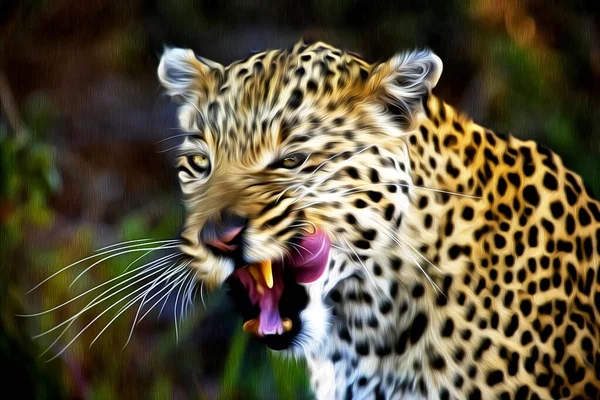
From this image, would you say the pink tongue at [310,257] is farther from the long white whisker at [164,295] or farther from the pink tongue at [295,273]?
the long white whisker at [164,295]

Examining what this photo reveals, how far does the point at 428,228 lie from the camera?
1374 mm

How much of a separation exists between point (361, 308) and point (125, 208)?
52cm

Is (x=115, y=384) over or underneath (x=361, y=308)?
underneath

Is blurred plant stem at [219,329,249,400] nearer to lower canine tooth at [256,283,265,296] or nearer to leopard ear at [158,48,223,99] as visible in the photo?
lower canine tooth at [256,283,265,296]

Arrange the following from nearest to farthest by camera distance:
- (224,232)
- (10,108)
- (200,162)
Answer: (224,232)
(200,162)
(10,108)

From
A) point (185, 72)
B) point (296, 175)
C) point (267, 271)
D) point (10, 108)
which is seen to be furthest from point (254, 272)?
point (10, 108)

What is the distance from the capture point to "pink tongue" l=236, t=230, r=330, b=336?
1.35 meters

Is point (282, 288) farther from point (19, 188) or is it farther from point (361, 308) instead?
point (19, 188)

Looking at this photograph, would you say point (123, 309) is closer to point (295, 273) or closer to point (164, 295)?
point (164, 295)

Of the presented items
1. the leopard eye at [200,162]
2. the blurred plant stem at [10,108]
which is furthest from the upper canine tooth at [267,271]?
the blurred plant stem at [10,108]

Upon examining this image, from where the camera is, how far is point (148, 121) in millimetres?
1468

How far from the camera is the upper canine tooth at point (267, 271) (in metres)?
1.34

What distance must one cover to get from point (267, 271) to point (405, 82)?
1.49 ft

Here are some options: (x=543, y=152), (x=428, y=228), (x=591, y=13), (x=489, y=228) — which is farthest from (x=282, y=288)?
(x=591, y=13)
